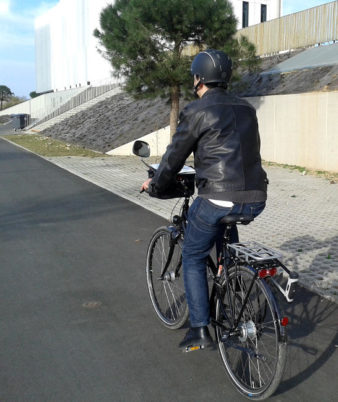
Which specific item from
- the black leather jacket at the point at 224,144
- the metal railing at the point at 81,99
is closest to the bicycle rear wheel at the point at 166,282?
the black leather jacket at the point at 224,144

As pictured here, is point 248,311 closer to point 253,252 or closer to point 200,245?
point 253,252

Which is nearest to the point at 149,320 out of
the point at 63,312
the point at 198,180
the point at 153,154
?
the point at 63,312

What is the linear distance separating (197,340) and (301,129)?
1186 cm

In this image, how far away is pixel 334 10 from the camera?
19.8 metres

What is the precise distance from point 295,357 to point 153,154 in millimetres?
16487

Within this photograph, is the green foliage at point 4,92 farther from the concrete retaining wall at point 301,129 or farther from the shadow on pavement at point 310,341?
the shadow on pavement at point 310,341

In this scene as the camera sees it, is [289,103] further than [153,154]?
No

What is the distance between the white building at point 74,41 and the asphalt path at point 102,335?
3619 centimetres

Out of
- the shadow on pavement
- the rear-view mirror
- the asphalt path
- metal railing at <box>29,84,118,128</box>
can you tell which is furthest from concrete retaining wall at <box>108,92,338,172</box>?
metal railing at <box>29,84,118,128</box>

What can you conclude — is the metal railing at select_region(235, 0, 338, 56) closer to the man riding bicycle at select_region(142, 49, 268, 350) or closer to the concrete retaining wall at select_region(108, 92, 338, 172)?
the concrete retaining wall at select_region(108, 92, 338, 172)

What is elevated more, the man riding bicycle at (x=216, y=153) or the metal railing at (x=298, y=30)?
the metal railing at (x=298, y=30)

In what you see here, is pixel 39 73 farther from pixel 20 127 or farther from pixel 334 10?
pixel 334 10

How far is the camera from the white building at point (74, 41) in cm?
4300

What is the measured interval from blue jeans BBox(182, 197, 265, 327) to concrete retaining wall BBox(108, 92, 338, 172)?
10607 mm
